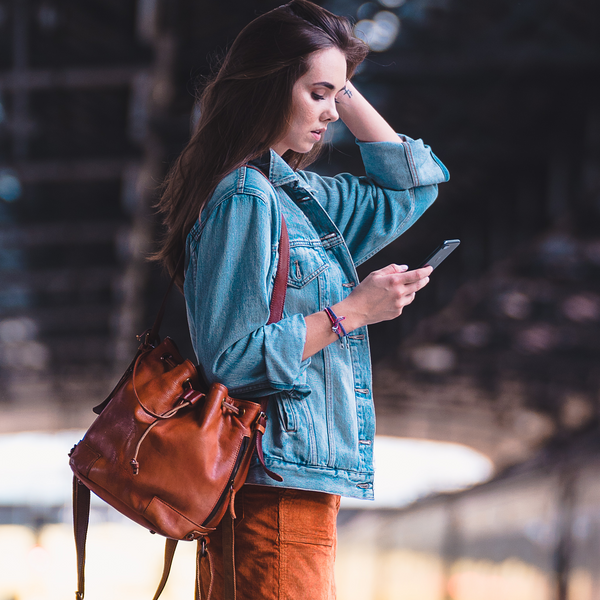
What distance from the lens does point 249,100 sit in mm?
Answer: 1883

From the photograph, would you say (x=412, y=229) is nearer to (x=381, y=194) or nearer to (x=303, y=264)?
(x=381, y=194)

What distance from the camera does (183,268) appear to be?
77.2 inches

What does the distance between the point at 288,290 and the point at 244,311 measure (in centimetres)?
15

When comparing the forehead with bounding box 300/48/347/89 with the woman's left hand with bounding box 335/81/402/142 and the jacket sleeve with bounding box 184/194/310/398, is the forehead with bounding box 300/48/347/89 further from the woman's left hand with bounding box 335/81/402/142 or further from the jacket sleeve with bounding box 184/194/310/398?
the jacket sleeve with bounding box 184/194/310/398

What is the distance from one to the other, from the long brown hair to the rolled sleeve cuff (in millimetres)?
267

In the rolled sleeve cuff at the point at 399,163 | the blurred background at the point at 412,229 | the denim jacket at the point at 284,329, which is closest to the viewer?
the denim jacket at the point at 284,329

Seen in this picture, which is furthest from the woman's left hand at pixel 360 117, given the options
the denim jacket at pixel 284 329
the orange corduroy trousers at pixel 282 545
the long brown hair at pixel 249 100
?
the orange corduroy trousers at pixel 282 545

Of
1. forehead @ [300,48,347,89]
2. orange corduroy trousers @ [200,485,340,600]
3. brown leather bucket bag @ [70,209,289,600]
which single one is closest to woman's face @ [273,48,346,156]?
forehead @ [300,48,347,89]

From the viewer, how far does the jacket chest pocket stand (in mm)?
1806

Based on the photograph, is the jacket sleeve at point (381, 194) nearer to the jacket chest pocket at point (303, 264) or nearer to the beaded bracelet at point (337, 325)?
the jacket chest pocket at point (303, 264)

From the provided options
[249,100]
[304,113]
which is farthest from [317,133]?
[249,100]

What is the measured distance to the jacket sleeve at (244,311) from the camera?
167 centimetres

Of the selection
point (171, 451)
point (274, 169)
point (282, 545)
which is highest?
point (274, 169)

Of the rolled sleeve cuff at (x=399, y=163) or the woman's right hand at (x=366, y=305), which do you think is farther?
the rolled sleeve cuff at (x=399, y=163)
